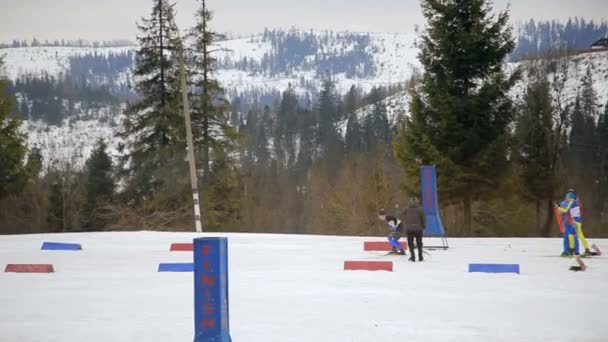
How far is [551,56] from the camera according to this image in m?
65.6

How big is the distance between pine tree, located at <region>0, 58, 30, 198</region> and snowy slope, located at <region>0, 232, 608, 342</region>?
22.4 m

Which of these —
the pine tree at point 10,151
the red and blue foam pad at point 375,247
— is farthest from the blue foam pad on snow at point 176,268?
the pine tree at point 10,151

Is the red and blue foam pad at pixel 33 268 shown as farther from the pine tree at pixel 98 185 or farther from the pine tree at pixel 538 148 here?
the pine tree at pixel 538 148

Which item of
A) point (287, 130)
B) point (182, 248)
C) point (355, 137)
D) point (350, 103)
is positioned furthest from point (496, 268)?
point (350, 103)

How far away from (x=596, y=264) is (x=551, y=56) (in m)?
52.1

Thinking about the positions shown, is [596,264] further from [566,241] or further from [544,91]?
[544,91]

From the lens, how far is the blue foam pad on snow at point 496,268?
16234mm

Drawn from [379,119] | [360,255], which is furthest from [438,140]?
[379,119]

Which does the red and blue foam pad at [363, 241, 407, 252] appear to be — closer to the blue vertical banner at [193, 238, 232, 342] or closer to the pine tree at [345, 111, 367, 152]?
the blue vertical banner at [193, 238, 232, 342]

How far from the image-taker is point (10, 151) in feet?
135

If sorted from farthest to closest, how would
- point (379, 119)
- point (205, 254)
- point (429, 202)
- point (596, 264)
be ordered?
point (379, 119) → point (429, 202) → point (596, 264) → point (205, 254)

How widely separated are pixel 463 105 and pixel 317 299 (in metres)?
26.3

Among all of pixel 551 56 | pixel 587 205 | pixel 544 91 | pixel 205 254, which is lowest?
Answer: pixel 587 205

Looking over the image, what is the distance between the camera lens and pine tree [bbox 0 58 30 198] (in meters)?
41.4
